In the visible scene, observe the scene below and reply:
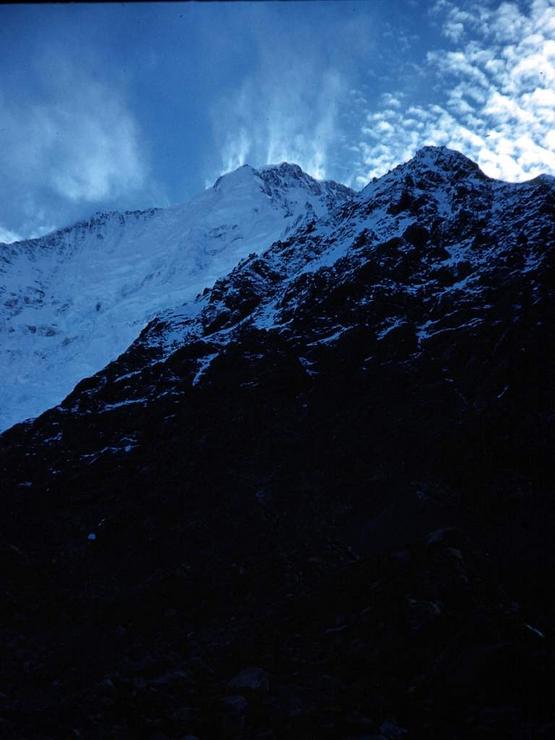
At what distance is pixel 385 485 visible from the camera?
26.1 m

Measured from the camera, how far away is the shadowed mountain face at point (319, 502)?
36.0 ft

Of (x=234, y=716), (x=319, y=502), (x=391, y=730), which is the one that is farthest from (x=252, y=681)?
(x=319, y=502)

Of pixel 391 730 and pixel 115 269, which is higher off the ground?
pixel 115 269

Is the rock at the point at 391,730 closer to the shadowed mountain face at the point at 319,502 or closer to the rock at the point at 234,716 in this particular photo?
the shadowed mountain face at the point at 319,502

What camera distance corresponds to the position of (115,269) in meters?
121

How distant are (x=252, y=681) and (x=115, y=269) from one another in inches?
4668

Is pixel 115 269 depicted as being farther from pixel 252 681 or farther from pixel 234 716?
pixel 234 716

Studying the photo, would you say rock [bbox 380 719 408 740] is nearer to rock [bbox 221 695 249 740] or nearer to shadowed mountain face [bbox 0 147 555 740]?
shadowed mountain face [bbox 0 147 555 740]

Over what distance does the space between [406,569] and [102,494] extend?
68.0 ft

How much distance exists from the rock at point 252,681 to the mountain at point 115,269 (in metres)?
71.3

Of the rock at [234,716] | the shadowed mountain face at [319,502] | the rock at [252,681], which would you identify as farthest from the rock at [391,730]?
the rock at [252,681]

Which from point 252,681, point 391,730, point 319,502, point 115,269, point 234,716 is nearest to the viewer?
point 391,730

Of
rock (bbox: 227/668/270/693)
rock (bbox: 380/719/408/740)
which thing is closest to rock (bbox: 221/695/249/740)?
rock (bbox: 227/668/270/693)

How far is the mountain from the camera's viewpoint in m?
89.1
